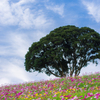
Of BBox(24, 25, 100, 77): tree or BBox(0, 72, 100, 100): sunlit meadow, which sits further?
BBox(24, 25, 100, 77): tree

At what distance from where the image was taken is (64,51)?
2539 centimetres

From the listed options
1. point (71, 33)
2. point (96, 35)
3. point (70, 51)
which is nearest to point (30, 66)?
point (70, 51)

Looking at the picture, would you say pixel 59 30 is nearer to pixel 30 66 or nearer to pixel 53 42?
pixel 53 42

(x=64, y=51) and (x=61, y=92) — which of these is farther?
(x=64, y=51)

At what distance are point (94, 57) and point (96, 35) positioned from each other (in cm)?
425

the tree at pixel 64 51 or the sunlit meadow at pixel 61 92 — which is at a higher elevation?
the tree at pixel 64 51

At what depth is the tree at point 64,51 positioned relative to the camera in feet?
82.6

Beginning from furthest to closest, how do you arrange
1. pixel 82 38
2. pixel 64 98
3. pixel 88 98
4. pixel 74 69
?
pixel 74 69 < pixel 82 38 < pixel 64 98 < pixel 88 98

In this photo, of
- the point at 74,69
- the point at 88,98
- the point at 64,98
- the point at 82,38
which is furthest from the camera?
the point at 74,69

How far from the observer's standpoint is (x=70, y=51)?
85.7 feet

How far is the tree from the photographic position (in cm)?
2517

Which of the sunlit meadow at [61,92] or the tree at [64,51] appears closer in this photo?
the sunlit meadow at [61,92]

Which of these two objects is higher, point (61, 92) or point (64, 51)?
point (64, 51)

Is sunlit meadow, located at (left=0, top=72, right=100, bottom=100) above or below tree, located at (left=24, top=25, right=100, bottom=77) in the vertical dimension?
below
